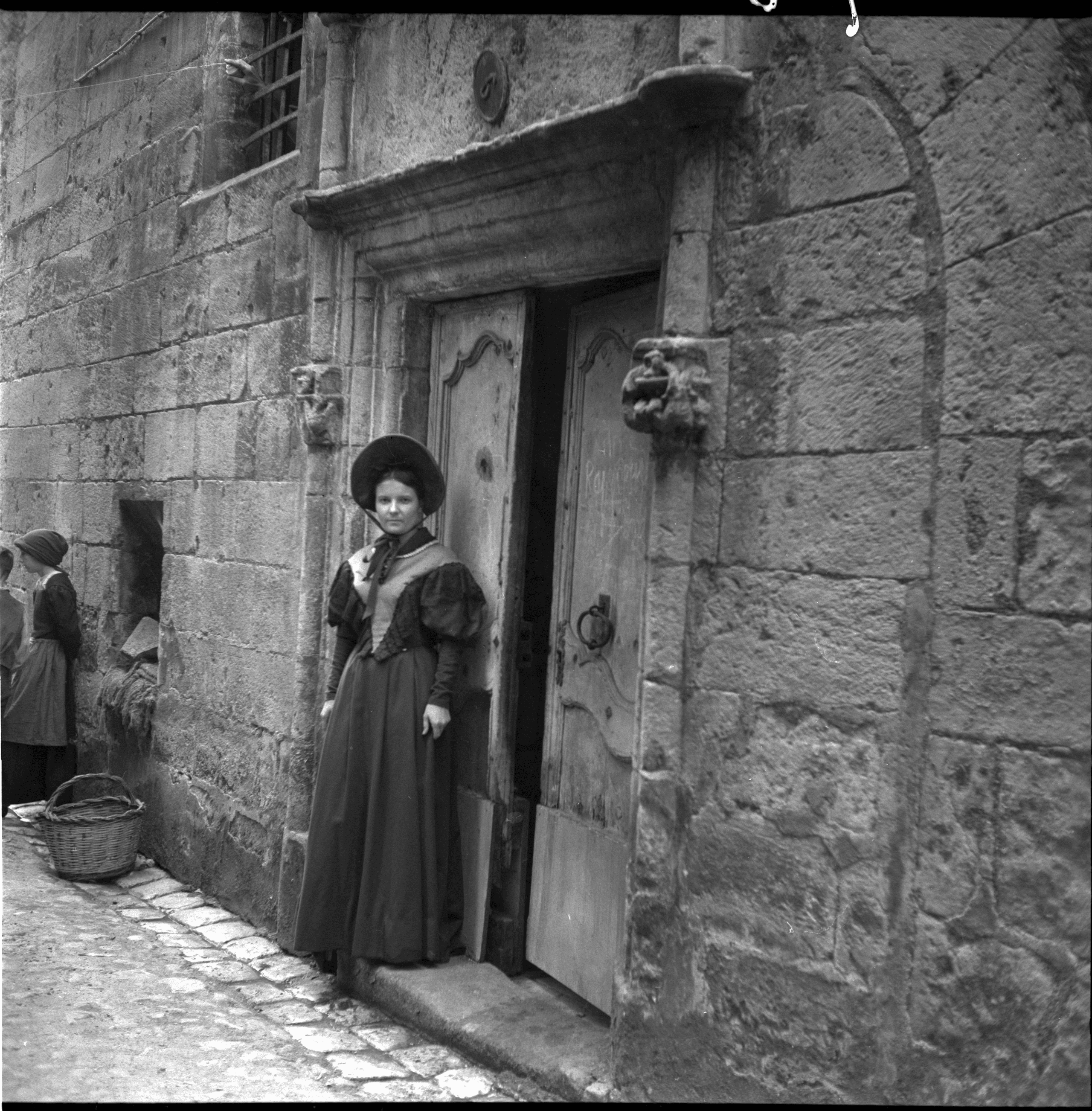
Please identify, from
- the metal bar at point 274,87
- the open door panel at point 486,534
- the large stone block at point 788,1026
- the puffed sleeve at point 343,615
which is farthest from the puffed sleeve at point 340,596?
the metal bar at point 274,87

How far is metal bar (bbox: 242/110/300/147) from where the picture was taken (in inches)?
224

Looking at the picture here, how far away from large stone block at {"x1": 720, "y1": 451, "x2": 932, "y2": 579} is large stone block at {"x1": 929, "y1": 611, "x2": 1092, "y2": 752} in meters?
0.19

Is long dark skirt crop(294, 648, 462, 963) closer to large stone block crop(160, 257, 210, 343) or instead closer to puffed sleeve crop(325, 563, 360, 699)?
puffed sleeve crop(325, 563, 360, 699)

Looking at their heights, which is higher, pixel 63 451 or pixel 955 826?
pixel 63 451

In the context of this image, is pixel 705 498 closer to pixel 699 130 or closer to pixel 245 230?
pixel 699 130

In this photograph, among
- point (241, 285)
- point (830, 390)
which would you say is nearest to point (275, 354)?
point (241, 285)

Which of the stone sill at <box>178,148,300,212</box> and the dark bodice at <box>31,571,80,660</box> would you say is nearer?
the stone sill at <box>178,148,300,212</box>

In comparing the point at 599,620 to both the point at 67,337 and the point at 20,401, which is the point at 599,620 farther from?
the point at 20,401

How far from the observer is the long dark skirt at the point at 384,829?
4297 millimetres

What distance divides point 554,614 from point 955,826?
184cm

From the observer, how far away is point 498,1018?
13.1 ft

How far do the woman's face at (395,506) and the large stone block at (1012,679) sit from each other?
2127 mm

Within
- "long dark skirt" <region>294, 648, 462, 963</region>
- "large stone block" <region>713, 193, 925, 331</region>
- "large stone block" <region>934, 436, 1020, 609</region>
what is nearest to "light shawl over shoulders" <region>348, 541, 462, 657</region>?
"long dark skirt" <region>294, 648, 462, 963</region>

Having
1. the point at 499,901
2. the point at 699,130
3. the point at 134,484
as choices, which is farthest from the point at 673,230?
the point at 134,484
